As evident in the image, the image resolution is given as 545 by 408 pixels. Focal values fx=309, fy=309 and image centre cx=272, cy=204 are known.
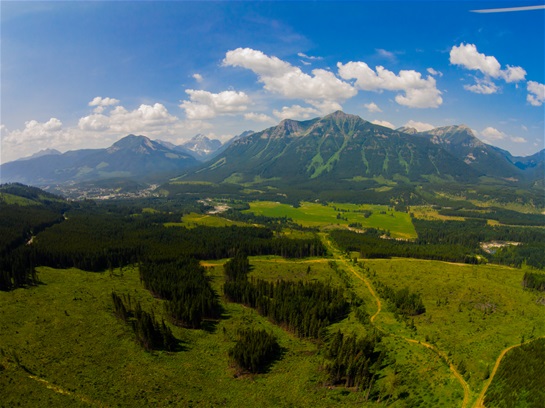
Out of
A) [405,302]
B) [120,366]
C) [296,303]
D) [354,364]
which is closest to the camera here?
[354,364]

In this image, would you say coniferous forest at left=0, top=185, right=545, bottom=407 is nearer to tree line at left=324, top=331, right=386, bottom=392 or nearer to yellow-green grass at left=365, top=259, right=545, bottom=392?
tree line at left=324, top=331, right=386, bottom=392

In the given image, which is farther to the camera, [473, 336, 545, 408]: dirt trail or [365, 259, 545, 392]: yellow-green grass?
[365, 259, 545, 392]: yellow-green grass

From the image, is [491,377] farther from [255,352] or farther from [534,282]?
[534,282]

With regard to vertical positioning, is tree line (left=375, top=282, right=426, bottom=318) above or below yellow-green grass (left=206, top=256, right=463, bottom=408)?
above

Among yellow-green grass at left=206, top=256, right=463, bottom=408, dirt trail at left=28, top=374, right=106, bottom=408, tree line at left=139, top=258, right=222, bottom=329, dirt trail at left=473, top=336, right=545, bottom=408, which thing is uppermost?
tree line at left=139, top=258, right=222, bottom=329

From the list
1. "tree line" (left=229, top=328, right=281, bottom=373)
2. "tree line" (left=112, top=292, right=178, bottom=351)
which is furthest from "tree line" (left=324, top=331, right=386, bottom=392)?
"tree line" (left=112, top=292, right=178, bottom=351)

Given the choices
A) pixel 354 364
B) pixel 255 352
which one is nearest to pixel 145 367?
pixel 255 352

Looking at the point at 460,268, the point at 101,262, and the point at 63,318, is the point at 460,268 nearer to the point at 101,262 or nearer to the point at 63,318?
the point at 63,318

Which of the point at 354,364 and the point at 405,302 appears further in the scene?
the point at 405,302

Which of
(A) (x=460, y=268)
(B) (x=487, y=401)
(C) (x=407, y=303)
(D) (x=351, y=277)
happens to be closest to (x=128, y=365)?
(B) (x=487, y=401)

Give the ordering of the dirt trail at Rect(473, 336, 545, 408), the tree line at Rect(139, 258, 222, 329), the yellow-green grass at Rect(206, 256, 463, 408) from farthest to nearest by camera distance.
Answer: the tree line at Rect(139, 258, 222, 329)
the yellow-green grass at Rect(206, 256, 463, 408)
the dirt trail at Rect(473, 336, 545, 408)
